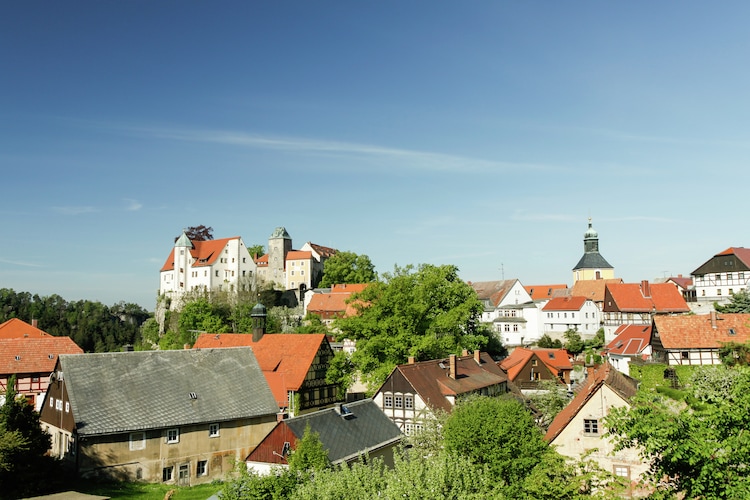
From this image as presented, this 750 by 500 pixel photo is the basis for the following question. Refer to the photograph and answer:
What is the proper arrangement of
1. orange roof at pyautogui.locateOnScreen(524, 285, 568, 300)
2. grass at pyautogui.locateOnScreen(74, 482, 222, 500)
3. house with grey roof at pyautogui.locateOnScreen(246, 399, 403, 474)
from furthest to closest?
orange roof at pyautogui.locateOnScreen(524, 285, 568, 300), grass at pyautogui.locateOnScreen(74, 482, 222, 500), house with grey roof at pyautogui.locateOnScreen(246, 399, 403, 474)

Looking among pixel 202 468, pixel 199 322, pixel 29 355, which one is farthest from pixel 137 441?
pixel 199 322

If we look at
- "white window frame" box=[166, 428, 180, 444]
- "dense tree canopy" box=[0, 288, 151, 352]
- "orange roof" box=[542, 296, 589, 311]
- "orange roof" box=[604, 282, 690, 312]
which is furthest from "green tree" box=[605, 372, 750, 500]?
"dense tree canopy" box=[0, 288, 151, 352]

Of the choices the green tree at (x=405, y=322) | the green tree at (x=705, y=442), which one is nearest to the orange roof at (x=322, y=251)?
the green tree at (x=405, y=322)

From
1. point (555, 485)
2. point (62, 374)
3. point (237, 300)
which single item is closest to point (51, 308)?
point (237, 300)

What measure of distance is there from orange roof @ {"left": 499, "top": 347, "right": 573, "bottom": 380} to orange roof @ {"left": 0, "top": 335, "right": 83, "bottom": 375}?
38.6 metres

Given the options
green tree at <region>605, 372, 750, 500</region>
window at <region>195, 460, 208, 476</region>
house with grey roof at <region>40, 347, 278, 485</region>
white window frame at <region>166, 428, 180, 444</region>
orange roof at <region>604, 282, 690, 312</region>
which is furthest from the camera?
orange roof at <region>604, 282, 690, 312</region>

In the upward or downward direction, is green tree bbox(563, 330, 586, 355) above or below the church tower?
below

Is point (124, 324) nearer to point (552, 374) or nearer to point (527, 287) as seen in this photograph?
→ point (527, 287)

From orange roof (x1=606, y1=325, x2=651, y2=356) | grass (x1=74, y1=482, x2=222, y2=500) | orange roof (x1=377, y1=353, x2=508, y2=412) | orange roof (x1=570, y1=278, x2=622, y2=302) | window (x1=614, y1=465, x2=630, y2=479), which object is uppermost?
orange roof (x1=570, y1=278, x2=622, y2=302)

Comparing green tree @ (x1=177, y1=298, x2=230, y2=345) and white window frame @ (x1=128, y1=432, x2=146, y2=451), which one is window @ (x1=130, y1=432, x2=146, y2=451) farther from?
green tree @ (x1=177, y1=298, x2=230, y2=345)

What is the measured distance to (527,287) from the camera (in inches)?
4178

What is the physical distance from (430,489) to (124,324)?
5366 inches

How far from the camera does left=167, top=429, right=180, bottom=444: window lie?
34.0 meters

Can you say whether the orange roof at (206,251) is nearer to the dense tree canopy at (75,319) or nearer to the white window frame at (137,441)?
the dense tree canopy at (75,319)
